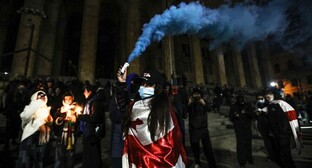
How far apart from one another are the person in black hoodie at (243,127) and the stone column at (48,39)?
1710 centimetres

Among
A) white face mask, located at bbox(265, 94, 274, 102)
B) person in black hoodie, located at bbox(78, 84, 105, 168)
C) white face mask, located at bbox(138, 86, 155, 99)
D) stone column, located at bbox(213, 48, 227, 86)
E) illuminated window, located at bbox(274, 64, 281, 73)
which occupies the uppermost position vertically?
illuminated window, located at bbox(274, 64, 281, 73)

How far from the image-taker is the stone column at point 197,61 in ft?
74.4

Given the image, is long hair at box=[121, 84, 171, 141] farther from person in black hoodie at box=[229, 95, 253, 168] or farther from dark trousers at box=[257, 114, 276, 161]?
dark trousers at box=[257, 114, 276, 161]

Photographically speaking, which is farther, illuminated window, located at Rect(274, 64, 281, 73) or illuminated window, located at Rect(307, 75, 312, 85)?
illuminated window, located at Rect(274, 64, 281, 73)

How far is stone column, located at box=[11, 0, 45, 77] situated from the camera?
14.4 m

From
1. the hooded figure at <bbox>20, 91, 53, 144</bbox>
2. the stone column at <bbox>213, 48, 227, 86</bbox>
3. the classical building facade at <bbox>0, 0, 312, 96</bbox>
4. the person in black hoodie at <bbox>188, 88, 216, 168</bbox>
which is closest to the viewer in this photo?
the hooded figure at <bbox>20, 91, 53, 144</bbox>

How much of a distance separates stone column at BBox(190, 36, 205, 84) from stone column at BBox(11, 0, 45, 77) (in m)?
16.3

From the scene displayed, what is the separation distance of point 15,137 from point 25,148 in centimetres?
223

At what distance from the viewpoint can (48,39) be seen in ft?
58.9

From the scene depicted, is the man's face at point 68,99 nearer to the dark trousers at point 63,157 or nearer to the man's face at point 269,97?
the dark trousers at point 63,157

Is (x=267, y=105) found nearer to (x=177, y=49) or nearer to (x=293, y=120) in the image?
(x=293, y=120)

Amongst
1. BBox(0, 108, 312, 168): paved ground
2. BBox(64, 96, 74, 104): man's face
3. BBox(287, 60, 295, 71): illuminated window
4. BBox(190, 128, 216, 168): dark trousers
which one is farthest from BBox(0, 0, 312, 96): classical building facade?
BBox(287, 60, 295, 71): illuminated window

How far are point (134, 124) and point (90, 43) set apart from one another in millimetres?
16584

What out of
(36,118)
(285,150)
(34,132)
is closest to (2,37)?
(36,118)
